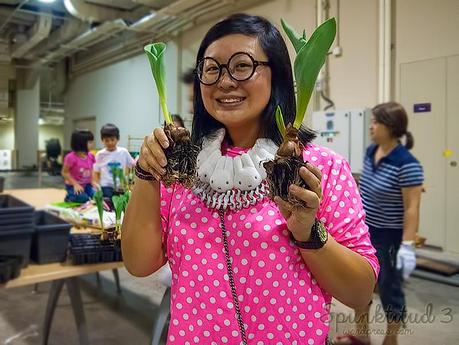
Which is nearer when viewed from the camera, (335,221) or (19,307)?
(335,221)

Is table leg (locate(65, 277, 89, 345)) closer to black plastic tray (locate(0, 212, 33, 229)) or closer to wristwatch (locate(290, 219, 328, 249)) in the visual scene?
black plastic tray (locate(0, 212, 33, 229))

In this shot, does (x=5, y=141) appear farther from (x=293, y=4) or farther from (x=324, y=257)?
(x=293, y=4)

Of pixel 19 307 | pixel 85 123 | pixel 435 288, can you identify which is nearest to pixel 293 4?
pixel 435 288

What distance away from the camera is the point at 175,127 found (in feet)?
2.29

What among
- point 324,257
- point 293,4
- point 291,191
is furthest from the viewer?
point 293,4

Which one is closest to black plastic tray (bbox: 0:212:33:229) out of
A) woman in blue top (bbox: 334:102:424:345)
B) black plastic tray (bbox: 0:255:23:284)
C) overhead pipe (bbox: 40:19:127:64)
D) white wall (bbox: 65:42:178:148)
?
black plastic tray (bbox: 0:255:23:284)

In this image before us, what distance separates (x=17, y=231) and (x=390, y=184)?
5.68ft

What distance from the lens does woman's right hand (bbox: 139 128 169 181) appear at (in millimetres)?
688

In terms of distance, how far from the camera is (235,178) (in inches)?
30.3

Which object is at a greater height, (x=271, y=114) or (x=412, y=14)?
(x=412, y=14)

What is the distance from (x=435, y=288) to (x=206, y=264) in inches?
108

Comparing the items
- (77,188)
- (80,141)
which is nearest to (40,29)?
(80,141)

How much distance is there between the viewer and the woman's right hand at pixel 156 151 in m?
0.69

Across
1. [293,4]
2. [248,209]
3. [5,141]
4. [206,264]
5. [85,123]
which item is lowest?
[206,264]
